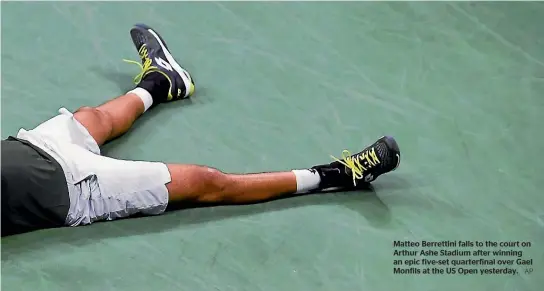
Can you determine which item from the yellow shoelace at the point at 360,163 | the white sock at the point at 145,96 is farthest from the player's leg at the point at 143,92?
the yellow shoelace at the point at 360,163

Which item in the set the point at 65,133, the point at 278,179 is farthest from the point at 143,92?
the point at 278,179

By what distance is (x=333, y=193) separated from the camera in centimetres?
269

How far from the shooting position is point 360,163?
8.80 ft

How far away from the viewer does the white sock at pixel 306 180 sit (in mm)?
2643

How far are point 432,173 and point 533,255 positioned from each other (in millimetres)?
472

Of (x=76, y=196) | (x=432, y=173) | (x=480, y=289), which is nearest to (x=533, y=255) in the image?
(x=480, y=289)

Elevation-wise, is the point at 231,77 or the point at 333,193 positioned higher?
the point at 231,77

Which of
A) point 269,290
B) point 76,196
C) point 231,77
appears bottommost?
point 269,290

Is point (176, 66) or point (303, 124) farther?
point (176, 66)

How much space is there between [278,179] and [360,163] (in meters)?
0.27

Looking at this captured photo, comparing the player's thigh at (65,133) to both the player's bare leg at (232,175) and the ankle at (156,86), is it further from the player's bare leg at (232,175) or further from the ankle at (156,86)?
the ankle at (156,86)

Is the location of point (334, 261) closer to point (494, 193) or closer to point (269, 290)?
point (269, 290)

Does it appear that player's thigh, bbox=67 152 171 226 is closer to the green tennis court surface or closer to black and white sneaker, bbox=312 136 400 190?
the green tennis court surface

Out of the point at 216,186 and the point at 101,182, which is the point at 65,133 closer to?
the point at 101,182
